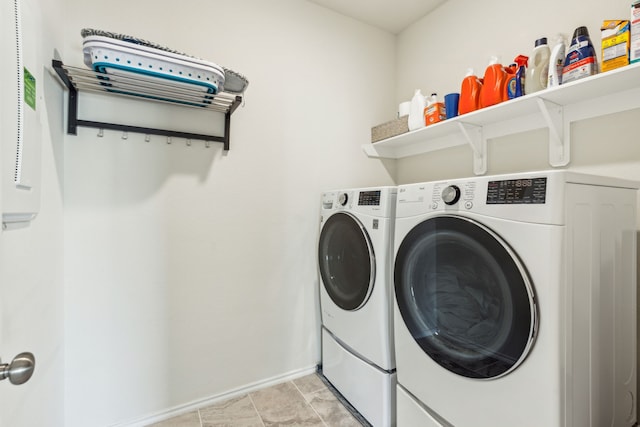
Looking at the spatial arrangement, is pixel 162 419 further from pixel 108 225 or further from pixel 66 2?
pixel 66 2

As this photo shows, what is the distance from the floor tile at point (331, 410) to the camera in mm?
1545

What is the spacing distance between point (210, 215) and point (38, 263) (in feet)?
2.48

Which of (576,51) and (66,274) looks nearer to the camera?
(576,51)

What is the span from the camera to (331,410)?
5.37 ft

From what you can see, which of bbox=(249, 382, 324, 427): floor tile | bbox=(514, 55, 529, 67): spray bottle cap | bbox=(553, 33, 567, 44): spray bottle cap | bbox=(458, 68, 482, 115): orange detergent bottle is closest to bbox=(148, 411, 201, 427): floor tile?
bbox=(249, 382, 324, 427): floor tile

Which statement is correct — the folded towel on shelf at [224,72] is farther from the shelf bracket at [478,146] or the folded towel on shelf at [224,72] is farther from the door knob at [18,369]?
the shelf bracket at [478,146]

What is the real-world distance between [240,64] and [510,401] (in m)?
1.98

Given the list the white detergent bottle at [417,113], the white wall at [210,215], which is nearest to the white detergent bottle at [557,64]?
the white detergent bottle at [417,113]

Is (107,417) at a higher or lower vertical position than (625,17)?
lower

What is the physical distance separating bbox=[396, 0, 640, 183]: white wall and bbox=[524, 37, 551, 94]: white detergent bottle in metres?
0.19

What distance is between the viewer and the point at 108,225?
1438 mm

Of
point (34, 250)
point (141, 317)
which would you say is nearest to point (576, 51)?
point (34, 250)

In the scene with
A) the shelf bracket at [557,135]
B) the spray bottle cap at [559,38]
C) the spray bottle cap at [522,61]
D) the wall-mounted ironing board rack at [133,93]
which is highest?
the spray bottle cap at [559,38]

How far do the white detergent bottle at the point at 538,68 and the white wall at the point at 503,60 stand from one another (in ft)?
0.61
